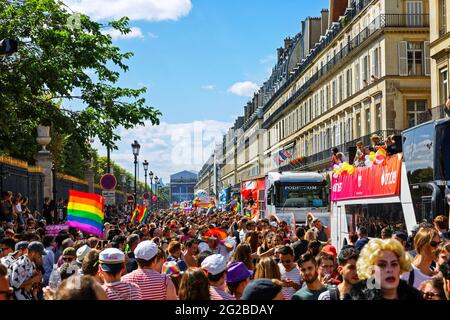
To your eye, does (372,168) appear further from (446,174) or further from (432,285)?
(432,285)

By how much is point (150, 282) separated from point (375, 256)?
3.10 meters

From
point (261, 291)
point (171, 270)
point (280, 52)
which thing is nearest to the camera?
point (261, 291)

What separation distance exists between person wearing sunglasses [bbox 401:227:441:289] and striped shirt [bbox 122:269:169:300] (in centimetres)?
223

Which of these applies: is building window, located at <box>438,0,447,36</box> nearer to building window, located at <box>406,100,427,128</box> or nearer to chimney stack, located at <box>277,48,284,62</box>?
building window, located at <box>406,100,427,128</box>

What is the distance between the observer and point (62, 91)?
65.6 ft

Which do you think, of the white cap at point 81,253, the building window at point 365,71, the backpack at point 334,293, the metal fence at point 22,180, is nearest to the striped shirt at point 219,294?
the backpack at point 334,293

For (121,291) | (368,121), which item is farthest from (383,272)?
(368,121)

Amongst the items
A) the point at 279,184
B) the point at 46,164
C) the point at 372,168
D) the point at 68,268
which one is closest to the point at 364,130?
the point at 279,184

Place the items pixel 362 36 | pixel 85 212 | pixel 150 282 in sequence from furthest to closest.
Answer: pixel 362 36 → pixel 85 212 → pixel 150 282

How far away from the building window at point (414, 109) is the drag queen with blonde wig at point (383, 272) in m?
41.5

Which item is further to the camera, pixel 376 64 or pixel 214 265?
pixel 376 64

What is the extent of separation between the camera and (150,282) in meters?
8.09

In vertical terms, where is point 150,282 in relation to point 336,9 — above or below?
below

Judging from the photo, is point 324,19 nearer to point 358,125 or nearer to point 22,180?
point 358,125
